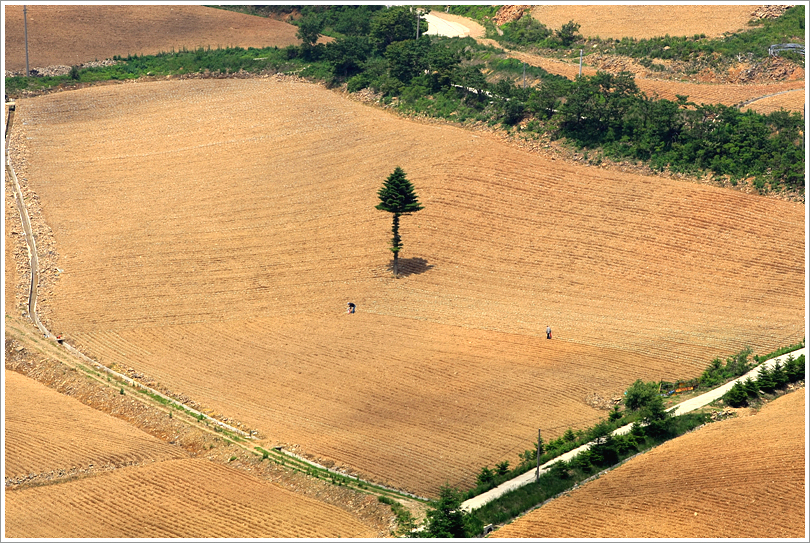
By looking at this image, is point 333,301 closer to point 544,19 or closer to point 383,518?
point 383,518

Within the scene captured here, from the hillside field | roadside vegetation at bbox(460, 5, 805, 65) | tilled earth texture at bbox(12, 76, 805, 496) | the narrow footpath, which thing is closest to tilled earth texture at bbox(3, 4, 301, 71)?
tilled earth texture at bbox(12, 76, 805, 496)

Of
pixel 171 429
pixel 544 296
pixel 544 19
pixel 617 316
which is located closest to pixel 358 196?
pixel 544 296

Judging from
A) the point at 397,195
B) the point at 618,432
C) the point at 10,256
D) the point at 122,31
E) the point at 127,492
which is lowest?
the point at 127,492

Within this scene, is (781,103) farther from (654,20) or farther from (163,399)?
(163,399)

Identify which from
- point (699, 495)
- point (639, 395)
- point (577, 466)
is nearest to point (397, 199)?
point (639, 395)

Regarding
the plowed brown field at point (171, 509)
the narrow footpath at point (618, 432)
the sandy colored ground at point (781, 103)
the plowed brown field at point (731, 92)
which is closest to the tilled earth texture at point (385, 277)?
the narrow footpath at point (618, 432)

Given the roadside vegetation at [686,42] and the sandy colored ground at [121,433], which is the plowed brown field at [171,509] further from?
the roadside vegetation at [686,42]
